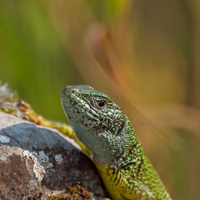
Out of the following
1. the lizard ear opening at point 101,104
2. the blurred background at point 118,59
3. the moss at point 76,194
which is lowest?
the moss at point 76,194

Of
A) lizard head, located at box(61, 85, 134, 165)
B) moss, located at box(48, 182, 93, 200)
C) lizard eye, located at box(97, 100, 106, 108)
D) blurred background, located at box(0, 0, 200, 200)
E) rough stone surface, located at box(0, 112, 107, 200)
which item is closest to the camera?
rough stone surface, located at box(0, 112, 107, 200)

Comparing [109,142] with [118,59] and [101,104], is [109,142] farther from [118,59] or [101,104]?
[118,59]

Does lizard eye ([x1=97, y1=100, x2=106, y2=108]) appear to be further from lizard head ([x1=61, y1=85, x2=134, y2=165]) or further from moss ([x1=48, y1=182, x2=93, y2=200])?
moss ([x1=48, y1=182, x2=93, y2=200])

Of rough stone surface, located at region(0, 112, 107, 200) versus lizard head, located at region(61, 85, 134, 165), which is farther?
lizard head, located at region(61, 85, 134, 165)

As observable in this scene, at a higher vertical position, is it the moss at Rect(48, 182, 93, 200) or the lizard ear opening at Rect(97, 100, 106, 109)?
the lizard ear opening at Rect(97, 100, 106, 109)

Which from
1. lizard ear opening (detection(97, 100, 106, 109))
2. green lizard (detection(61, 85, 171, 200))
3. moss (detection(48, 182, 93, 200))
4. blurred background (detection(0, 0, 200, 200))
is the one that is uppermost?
blurred background (detection(0, 0, 200, 200))

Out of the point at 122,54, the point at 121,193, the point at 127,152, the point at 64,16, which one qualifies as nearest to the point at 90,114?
the point at 127,152

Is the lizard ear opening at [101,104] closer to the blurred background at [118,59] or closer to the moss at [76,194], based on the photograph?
the moss at [76,194]

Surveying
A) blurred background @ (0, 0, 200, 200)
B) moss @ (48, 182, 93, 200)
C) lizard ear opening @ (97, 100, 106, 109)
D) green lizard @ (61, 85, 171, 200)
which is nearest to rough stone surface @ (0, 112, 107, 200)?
moss @ (48, 182, 93, 200)

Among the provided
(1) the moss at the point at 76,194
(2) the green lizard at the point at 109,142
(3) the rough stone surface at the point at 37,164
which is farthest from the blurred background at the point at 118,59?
(1) the moss at the point at 76,194
